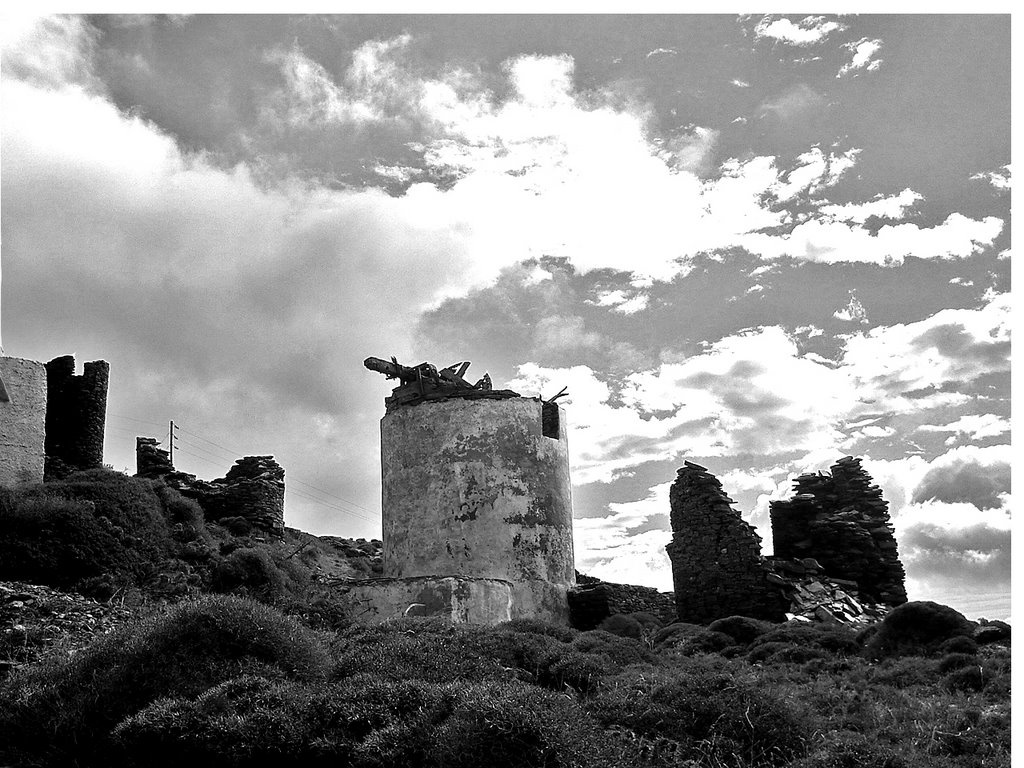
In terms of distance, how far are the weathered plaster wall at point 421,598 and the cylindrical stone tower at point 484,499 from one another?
2.23 m

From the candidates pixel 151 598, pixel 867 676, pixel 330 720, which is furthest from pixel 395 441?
pixel 330 720

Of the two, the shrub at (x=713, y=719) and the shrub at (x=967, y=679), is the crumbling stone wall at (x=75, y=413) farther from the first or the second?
the shrub at (x=967, y=679)

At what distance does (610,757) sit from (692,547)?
40.8 ft

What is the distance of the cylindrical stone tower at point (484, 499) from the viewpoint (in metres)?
21.8

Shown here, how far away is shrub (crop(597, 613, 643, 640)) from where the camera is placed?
2011 centimetres

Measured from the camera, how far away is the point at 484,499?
72.4ft

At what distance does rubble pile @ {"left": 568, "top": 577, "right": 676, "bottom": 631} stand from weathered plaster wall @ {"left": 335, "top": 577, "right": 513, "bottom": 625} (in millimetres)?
3363

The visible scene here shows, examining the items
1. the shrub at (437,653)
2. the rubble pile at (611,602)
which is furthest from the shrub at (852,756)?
the rubble pile at (611,602)

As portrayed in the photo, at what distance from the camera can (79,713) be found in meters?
9.84

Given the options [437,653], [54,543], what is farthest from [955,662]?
[54,543]

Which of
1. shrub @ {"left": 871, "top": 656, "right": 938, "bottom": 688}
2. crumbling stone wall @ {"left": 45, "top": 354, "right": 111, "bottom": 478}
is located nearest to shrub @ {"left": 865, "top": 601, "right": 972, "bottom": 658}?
shrub @ {"left": 871, "top": 656, "right": 938, "bottom": 688}

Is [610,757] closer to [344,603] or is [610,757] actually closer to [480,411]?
[344,603]

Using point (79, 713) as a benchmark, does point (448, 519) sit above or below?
above

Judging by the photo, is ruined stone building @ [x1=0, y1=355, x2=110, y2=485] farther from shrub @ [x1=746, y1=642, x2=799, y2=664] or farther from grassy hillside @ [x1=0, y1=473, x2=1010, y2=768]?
shrub @ [x1=746, y1=642, x2=799, y2=664]
